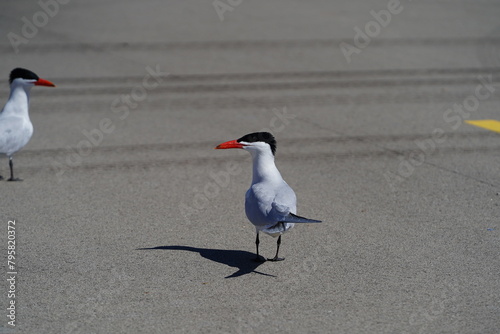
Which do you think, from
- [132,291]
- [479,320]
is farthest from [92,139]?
[479,320]

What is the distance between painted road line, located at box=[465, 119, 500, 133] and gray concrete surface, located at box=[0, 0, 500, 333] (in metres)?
0.31

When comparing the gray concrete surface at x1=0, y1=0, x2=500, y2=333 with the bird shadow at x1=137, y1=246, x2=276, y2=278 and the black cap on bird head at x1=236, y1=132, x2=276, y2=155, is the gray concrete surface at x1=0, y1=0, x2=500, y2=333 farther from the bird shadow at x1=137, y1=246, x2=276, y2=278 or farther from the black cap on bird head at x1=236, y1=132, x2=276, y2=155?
the black cap on bird head at x1=236, y1=132, x2=276, y2=155

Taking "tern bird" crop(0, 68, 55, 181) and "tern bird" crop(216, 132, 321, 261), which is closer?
"tern bird" crop(216, 132, 321, 261)

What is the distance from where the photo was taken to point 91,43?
17.0 metres

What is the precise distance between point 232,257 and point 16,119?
3909mm

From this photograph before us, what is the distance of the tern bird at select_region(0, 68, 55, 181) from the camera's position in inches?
330

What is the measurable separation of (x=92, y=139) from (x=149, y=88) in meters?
3.16

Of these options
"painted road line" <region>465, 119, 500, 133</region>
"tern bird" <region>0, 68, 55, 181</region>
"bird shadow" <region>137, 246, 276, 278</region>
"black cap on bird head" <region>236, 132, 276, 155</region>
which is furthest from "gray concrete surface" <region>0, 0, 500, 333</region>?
"black cap on bird head" <region>236, 132, 276, 155</region>

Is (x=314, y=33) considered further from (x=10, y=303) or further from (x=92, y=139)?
(x=10, y=303)

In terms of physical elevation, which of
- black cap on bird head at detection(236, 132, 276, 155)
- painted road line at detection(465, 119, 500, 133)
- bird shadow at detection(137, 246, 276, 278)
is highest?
painted road line at detection(465, 119, 500, 133)

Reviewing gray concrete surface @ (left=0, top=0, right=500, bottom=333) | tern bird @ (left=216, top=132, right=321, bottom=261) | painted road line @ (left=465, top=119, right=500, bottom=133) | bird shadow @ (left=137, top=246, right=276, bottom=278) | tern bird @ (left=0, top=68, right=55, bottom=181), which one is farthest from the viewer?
painted road line @ (left=465, top=119, right=500, bottom=133)

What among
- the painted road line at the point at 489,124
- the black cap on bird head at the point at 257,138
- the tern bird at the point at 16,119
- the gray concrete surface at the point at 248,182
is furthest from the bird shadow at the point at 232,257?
the painted road line at the point at 489,124

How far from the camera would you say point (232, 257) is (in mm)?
6457

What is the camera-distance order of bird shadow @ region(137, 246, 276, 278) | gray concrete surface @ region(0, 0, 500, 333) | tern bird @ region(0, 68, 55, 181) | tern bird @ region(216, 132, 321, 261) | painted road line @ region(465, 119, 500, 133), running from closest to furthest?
gray concrete surface @ region(0, 0, 500, 333), tern bird @ region(216, 132, 321, 261), bird shadow @ region(137, 246, 276, 278), tern bird @ region(0, 68, 55, 181), painted road line @ region(465, 119, 500, 133)
